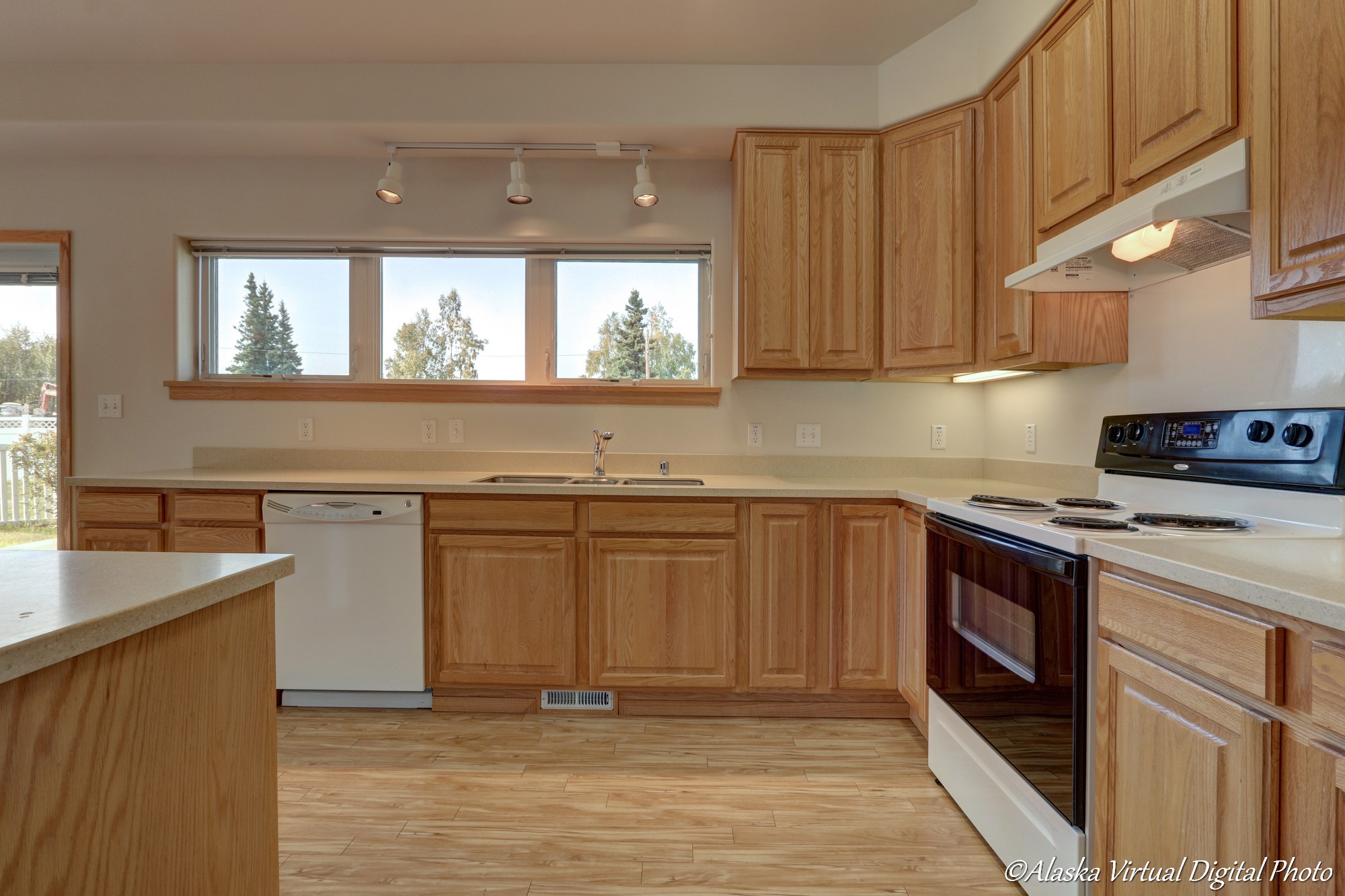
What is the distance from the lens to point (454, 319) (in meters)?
3.20

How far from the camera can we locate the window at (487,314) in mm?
3172

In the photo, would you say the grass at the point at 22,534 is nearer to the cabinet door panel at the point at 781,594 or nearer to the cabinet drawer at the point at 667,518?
the cabinet drawer at the point at 667,518

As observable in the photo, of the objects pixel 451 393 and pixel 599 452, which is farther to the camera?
pixel 451 393

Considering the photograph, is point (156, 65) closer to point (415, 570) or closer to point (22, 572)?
point (415, 570)

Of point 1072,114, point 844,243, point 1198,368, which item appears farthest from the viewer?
point 844,243

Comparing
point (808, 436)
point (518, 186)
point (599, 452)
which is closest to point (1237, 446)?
point (808, 436)

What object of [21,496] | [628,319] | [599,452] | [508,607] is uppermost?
[628,319]

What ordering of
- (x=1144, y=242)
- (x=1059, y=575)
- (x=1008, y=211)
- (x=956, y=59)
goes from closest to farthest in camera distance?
(x=1059, y=575) → (x=1144, y=242) → (x=1008, y=211) → (x=956, y=59)

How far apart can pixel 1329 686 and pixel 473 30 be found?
115 inches

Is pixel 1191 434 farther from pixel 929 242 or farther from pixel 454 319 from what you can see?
pixel 454 319

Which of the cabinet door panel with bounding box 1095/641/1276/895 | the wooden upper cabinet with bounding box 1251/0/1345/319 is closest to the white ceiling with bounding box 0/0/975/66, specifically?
the wooden upper cabinet with bounding box 1251/0/1345/319

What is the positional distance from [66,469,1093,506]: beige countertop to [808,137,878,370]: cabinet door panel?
0.59m

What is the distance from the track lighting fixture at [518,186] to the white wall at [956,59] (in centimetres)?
147

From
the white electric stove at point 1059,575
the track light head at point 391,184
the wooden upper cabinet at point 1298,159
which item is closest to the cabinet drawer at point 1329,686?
the white electric stove at point 1059,575
